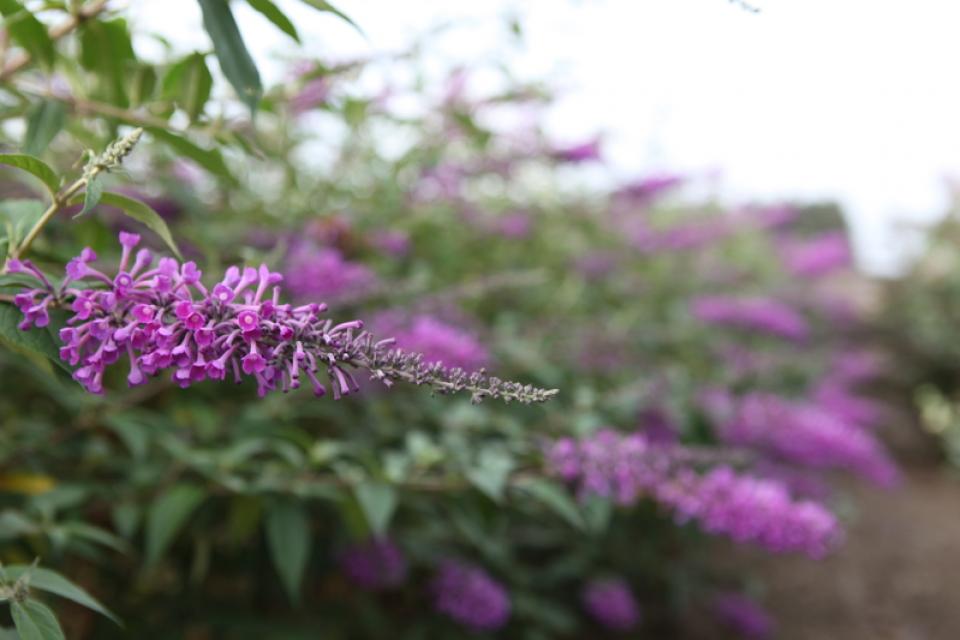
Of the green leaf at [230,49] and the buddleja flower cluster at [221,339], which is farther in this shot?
the green leaf at [230,49]

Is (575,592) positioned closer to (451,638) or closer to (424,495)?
(451,638)

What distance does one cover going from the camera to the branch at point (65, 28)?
3.92ft

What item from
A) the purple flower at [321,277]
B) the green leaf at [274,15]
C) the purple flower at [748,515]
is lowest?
the purple flower at [748,515]

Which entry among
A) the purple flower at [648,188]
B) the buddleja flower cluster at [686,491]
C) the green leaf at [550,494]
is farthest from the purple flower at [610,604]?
the purple flower at [648,188]

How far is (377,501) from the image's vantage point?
1606 millimetres

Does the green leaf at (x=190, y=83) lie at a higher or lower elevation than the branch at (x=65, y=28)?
lower

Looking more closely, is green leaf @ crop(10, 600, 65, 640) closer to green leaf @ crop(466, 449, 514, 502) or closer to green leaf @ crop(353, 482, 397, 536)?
green leaf @ crop(353, 482, 397, 536)

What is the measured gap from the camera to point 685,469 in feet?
6.20

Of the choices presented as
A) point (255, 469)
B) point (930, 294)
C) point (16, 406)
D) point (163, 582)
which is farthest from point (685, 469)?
point (930, 294)

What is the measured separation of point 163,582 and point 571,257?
7.66 feet

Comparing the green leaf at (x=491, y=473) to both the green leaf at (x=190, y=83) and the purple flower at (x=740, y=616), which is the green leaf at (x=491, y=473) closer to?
the green leaf at (x=190, y=83)

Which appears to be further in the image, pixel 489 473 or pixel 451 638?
pixel 451 638

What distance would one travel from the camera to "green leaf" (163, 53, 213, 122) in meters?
1.28

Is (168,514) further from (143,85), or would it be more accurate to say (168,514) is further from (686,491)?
(686,491)
